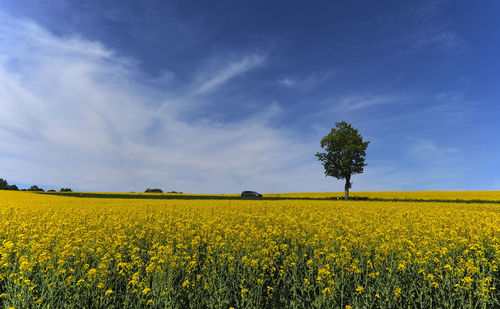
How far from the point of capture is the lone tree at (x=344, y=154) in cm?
5378

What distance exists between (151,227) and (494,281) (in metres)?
11.5

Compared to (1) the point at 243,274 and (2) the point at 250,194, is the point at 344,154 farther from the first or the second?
(1) the point at 243,274

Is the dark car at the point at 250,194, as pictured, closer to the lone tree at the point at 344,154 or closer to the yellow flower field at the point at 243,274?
the lone tree at the point at 344,154

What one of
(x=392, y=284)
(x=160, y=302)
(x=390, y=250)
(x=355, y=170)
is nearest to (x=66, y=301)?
(x=160, y=302)

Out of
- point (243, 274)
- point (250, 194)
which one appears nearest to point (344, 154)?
point (250, 194)

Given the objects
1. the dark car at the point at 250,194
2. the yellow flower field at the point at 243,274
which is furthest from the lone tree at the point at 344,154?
the yellow flower field at the point at 243,274

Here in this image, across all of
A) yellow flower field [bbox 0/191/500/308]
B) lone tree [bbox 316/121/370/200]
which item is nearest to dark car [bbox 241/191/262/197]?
lone tree [bbox 316/121/370/200]

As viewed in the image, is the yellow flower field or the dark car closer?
the yellow flower field

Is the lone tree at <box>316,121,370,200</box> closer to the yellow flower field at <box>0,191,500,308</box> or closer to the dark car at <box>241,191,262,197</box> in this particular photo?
the dark car at <box>241,191,262,197</box>

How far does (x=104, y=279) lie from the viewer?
20.2 feet

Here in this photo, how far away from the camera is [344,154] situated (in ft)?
178

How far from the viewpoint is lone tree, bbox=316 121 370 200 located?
53.8m

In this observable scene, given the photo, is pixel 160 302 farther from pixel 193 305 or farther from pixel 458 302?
pixel 458 302

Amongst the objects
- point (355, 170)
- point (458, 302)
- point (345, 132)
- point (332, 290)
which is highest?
point (345, 132)
